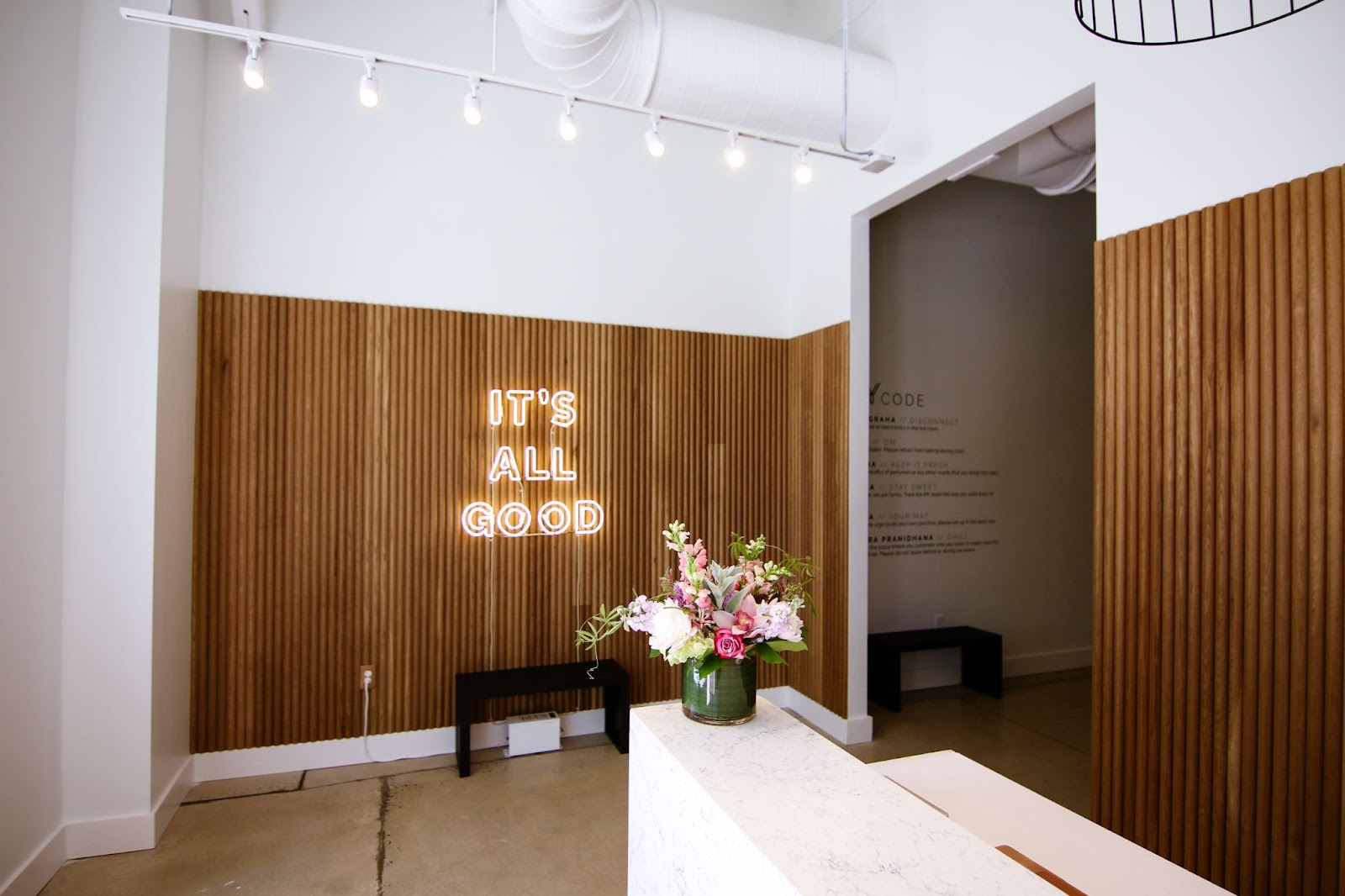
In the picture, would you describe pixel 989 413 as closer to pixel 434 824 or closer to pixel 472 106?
pixel 472 106

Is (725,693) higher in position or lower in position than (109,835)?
higher

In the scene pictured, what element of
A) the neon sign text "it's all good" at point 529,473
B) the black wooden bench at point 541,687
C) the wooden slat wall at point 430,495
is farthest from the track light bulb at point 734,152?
the black wooden bench at point 541,687

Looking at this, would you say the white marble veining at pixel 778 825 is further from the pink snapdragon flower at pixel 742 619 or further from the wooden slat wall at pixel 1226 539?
the wooden slat wall at pixel 1226 539

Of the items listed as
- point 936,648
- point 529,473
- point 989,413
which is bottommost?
point 936,648

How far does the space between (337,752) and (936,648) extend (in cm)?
433

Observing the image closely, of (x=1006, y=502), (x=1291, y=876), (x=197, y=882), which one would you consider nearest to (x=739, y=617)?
(x=1291, y=876)

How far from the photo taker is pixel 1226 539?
245 centimetres

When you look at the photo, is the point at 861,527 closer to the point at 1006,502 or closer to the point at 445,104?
the point at 1006,502

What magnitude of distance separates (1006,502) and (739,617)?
16.1 ft

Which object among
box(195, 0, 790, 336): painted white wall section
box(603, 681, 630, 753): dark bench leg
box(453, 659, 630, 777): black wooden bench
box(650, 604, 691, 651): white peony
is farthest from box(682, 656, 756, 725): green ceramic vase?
box(195, 0, 790, 336): painted white wall section

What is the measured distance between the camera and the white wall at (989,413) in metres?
5.66

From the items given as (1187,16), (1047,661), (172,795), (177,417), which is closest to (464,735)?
(172,795)

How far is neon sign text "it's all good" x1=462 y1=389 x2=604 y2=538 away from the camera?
14.8ft

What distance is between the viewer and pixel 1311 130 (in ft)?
7.43
